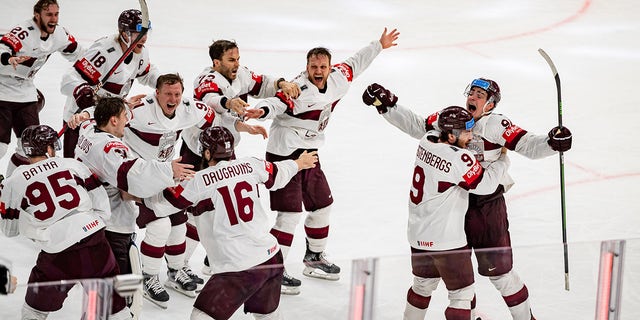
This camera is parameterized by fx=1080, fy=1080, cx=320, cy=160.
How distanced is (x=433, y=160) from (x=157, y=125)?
1472 millimetres

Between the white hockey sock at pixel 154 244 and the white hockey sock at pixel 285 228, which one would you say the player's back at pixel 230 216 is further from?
Answer: the white hockey sock at pixel 285 228

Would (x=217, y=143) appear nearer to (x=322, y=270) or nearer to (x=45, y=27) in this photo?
(x=322, y=270)

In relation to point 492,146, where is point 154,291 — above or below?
below

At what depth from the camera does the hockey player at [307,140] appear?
19.1 ft

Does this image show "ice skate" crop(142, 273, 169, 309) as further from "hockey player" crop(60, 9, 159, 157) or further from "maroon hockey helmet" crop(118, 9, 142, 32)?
"maroon hockey helmet" crop(118, 9, 142, 32)

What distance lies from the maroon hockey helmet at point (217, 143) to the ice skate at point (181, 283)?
122 centimetres

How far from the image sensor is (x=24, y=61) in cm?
645

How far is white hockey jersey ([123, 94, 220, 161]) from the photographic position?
5488mm

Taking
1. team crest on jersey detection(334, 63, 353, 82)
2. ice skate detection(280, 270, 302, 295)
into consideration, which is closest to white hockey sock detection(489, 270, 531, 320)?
ice skate detection(280, 270, 302, 295)

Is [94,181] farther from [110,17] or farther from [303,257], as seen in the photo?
[110,17]

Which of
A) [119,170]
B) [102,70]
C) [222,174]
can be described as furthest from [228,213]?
[102,70]

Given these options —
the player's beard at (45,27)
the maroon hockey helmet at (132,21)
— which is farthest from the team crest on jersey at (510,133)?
the player's beard at (45,27)

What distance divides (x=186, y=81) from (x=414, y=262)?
517cm

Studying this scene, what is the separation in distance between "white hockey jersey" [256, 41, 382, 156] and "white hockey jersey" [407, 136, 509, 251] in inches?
41.1
